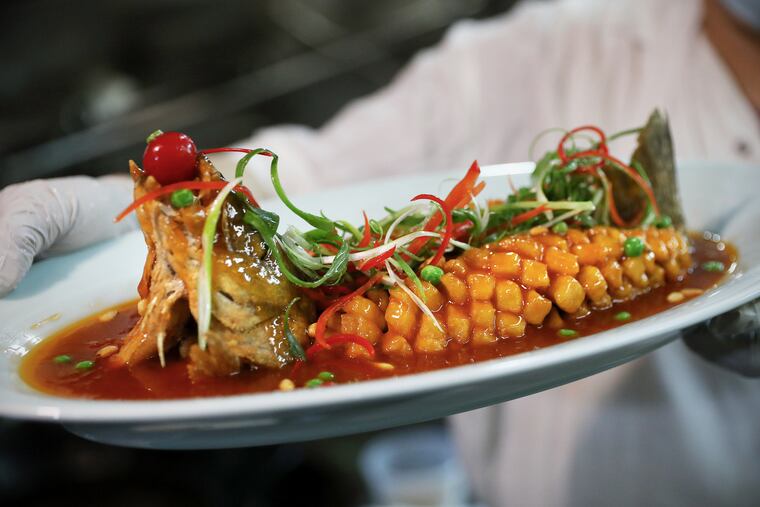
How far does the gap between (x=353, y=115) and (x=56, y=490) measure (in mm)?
2095

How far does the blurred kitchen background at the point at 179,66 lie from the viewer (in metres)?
4.05

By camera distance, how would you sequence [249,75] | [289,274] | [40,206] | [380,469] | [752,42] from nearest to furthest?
[289,274]
[40,206]
[752,42]
[380,469]
[249,75]

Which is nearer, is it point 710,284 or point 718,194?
point 710,284

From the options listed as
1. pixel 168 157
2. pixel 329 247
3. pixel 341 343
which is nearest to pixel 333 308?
pixel 341 343

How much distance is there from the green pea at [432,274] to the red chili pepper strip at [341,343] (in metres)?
0.19

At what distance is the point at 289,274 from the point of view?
1.40 metres

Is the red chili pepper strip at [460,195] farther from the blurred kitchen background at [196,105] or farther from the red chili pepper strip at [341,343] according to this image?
the blurred kitchen background at [196,105]

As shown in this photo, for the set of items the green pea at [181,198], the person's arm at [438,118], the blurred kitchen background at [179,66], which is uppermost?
the blurred kitchen background at [179,66]

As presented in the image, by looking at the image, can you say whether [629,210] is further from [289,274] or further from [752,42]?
[752,42]

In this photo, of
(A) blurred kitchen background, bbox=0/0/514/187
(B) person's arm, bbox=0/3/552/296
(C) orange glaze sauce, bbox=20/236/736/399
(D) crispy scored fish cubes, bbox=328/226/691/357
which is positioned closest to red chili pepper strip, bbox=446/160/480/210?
(D) crispy scored fish cubes, bbox=328/226/691/357

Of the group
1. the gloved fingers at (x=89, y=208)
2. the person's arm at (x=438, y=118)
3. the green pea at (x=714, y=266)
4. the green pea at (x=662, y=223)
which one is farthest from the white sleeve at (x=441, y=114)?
the green pea at (x=714, y=266)

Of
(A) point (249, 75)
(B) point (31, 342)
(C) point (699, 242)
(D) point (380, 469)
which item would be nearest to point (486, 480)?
(D) point (380, 469)

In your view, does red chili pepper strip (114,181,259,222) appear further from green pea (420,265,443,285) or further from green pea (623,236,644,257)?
green pea (623,236,644,257)

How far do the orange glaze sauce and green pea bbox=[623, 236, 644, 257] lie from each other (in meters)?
0.13
